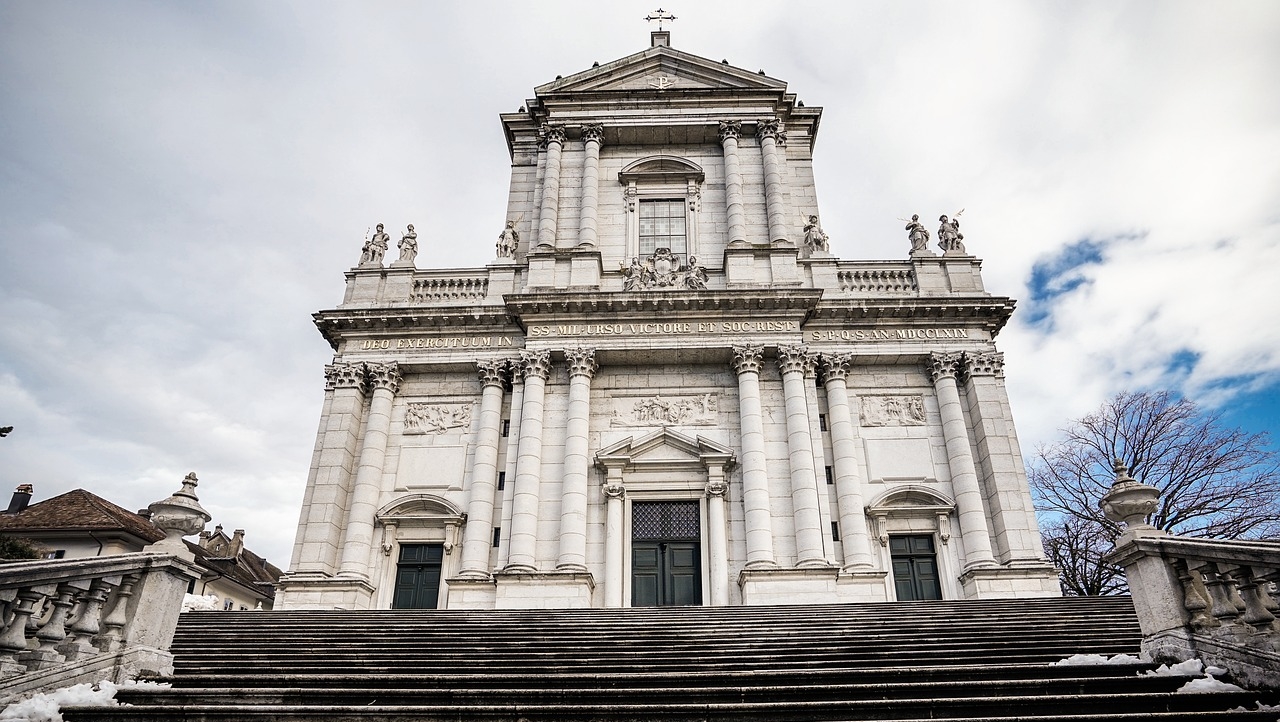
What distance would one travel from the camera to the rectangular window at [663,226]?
92.9 ft

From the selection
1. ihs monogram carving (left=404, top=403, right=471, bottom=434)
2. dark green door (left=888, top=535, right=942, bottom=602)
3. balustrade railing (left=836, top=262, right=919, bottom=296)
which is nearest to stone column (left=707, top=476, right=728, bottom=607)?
dark green door (left=888, top=535, right=942, bottom=602)

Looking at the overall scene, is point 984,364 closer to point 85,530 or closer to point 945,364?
point 945,364

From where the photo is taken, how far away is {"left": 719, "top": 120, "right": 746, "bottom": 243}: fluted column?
2727 centimetres

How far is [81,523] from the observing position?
33844 millimetres

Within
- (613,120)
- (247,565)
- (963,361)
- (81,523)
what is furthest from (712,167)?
(247,565)

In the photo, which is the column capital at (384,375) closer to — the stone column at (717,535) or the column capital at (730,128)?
the stone column at (717,535)

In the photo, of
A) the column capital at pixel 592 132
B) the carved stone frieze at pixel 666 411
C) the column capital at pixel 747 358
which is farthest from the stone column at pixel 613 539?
the column capital at pixel 592 132

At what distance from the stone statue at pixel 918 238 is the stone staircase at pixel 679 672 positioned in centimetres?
1554

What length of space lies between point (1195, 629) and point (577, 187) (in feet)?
80.3

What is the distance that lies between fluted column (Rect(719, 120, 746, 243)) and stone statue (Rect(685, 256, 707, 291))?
1501 mm

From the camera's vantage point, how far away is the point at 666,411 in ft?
79.9

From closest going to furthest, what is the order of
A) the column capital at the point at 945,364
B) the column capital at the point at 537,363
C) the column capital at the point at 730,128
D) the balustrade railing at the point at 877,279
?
the column capital at the point at 537,363 → the column capital at the point at 945,364 → the balustrade railing at the point at 877,279 → the column capital at the point at 730,128

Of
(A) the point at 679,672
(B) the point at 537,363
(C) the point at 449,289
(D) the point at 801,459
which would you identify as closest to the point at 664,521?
(D) the point at 801,459

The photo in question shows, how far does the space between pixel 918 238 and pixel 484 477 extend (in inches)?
682
